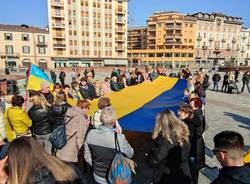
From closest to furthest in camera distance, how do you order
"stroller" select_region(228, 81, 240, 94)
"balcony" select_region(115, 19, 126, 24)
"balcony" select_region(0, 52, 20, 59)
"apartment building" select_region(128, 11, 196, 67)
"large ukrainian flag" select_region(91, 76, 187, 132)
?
1. "large ukrainian flag" select_region(91, 76, 187, 132)
2. "stroller" select_region(228, 81, 240, 94)
3. "balcony" select_region(0, 52, 20, 59)
4. "balcony" select_region(115, 19, 126, 24)
5. "apartment building" select_region(128, 11, 196, 67)

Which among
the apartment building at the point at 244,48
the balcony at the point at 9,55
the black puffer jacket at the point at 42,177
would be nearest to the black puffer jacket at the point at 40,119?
the black puffer jacket at the point at 42,177

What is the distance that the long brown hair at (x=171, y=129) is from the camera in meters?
3.19

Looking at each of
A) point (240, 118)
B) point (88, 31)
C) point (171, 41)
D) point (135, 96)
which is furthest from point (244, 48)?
point (135, 96)

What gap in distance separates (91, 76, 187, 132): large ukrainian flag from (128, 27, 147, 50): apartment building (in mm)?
87169

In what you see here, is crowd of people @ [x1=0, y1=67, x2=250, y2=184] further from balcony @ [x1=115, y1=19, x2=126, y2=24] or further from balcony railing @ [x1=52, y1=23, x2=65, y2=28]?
balcony @ [x1=115, y1=19, x2=126, y2=24]

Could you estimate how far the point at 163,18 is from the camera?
8269 cm

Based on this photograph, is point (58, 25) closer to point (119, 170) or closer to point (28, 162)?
point (119, 170)

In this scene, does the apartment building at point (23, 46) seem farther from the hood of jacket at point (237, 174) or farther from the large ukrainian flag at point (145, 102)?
the hood of jacket at point (237, 174)

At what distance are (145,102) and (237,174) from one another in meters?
4.84

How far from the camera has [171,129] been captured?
10.6 ft

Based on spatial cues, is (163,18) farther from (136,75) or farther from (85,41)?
(136,75)

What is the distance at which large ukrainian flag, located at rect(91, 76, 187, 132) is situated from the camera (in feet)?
17.2

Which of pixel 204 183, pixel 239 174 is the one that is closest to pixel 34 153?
pixel 239 174

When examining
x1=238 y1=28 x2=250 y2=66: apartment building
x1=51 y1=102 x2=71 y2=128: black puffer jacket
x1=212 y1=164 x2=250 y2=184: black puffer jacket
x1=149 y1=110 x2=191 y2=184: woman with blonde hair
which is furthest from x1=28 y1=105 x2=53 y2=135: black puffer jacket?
x1=238 y1=28 x2=250 y2=66: apartment building
